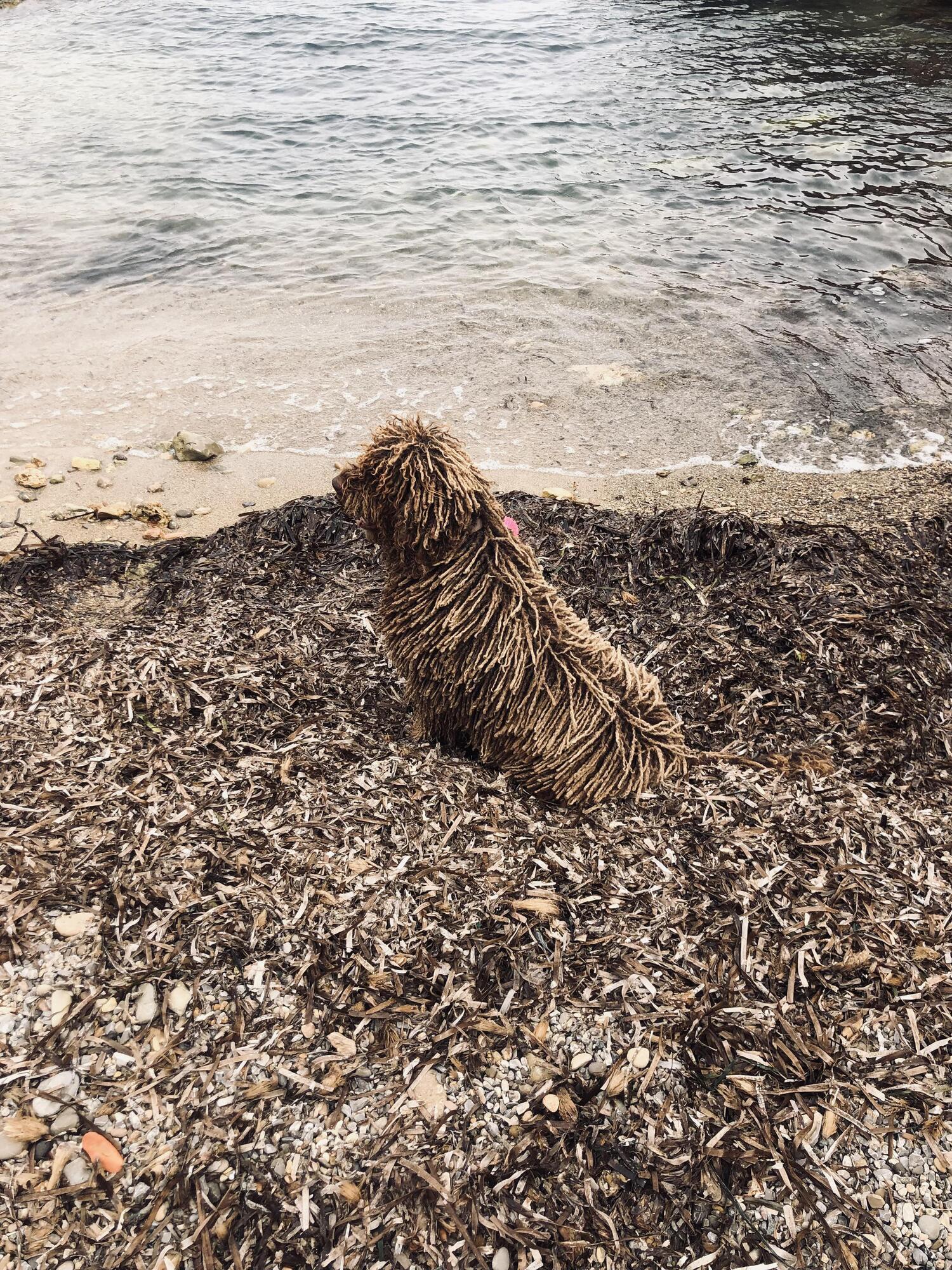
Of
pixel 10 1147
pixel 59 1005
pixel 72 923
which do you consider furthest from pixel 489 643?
pixel 10 1147

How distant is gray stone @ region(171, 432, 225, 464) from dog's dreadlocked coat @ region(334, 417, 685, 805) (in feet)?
13.6

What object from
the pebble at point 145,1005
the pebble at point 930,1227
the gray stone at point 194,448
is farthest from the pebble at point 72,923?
the gray stone at point 194,448

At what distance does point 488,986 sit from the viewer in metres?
2.74

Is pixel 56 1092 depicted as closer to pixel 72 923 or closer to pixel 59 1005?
pixel 59 1005

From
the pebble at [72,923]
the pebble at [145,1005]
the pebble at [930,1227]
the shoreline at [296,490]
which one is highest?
the pebble at [72,923]

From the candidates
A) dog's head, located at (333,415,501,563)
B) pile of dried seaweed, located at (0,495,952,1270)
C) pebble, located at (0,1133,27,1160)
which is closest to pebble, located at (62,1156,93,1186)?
pile of dried seaweed, located at (0,495,952,1270)

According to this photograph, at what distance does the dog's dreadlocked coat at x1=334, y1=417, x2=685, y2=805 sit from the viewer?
10.4ft

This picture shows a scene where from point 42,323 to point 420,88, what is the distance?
36.6ft

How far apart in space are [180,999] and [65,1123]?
44cm

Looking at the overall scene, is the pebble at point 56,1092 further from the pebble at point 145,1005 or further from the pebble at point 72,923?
the pebble at point 72,923

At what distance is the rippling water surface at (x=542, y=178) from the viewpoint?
31.1ft

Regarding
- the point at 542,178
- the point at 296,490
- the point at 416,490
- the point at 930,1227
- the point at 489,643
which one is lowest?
the point at 296,490

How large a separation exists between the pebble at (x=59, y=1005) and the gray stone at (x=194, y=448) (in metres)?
5.21

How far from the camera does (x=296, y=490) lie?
6715 millimetres
